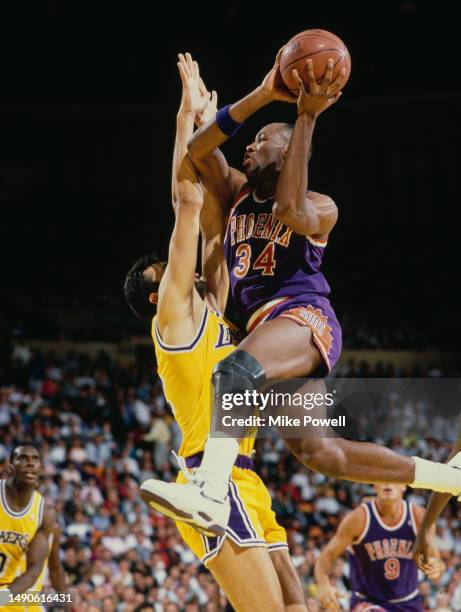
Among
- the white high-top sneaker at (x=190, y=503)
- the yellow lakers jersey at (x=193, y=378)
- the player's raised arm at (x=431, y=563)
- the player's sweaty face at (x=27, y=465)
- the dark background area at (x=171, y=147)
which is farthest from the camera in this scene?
the dark background area at (x=171, y=147)

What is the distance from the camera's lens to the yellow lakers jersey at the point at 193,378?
15.1ft

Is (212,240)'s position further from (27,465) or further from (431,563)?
(27,465)

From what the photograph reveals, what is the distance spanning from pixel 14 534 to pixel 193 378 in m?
3.36

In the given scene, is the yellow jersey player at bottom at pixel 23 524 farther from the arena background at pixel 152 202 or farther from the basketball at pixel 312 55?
the arena background at pixel 152 202

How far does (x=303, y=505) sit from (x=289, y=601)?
27.8 feet

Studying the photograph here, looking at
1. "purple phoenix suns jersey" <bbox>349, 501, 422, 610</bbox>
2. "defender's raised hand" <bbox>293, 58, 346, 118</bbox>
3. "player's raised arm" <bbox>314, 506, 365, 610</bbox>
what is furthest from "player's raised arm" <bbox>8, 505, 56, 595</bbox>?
"defender's raised hand" <bbox>293, 58, 346, 118</bbox>

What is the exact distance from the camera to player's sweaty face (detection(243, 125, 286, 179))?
15.6ft

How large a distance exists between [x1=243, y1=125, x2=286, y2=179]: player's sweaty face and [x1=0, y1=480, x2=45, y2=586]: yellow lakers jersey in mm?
3906

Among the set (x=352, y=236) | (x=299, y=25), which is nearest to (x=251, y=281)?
(x=299, y=25)

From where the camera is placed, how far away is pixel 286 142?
4.76m

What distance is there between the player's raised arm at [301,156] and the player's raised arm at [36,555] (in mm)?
4094

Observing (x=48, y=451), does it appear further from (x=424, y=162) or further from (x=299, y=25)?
(x=424, y=162)

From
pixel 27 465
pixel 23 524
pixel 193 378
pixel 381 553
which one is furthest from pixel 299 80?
pixel 23 524

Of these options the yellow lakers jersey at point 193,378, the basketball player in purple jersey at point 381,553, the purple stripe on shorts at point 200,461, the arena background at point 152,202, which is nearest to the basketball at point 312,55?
the yellow lakers jersey at point 193,378
